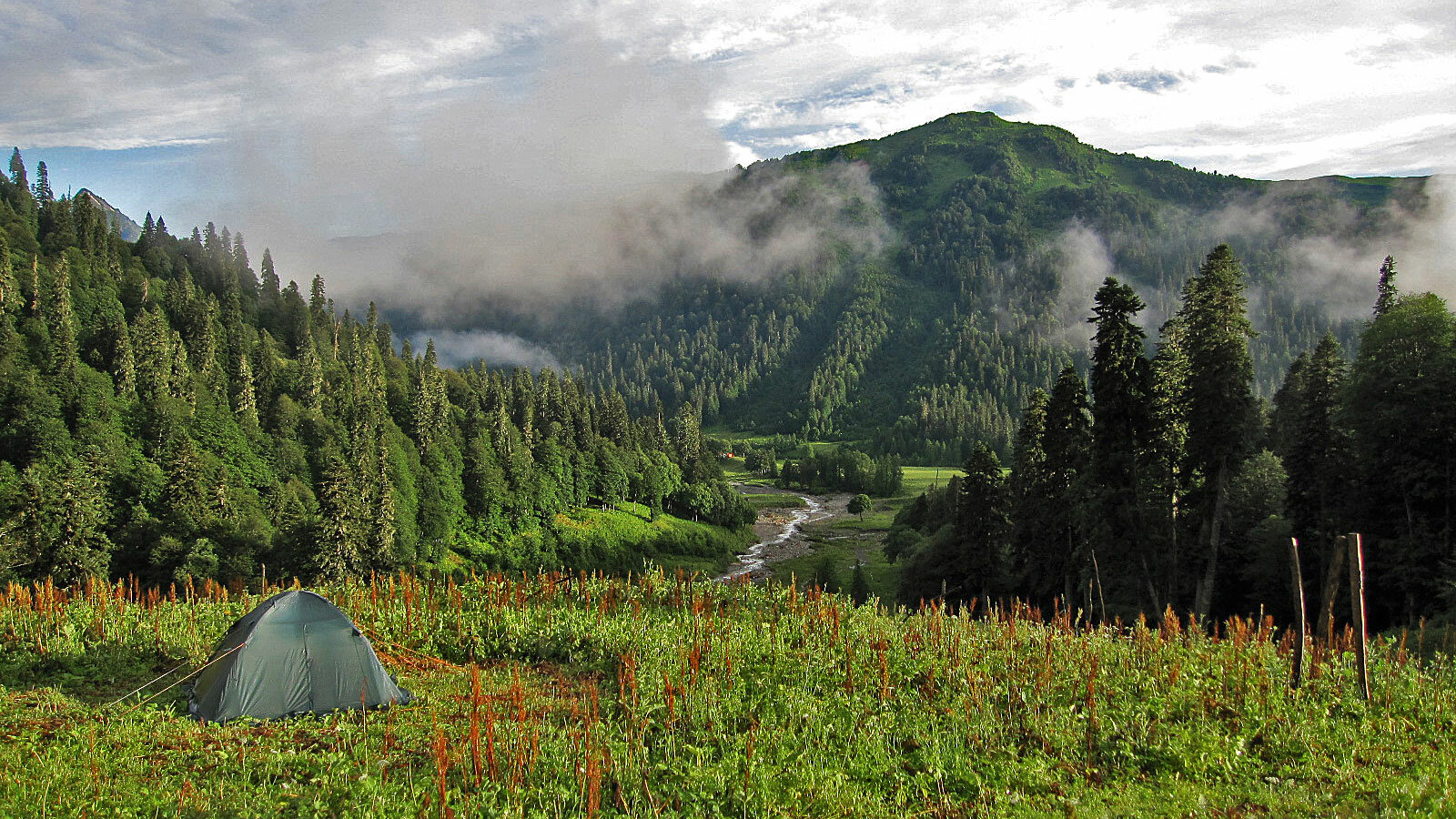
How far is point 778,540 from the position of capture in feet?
412

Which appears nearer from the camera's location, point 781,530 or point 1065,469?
point 1065,469

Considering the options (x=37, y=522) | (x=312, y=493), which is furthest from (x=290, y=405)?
(x=37, y=522)

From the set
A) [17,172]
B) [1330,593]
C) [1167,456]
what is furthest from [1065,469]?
[17,172]

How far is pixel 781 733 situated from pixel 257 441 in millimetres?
105397

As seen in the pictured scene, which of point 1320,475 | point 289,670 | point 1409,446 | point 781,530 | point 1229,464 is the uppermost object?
point 289,670

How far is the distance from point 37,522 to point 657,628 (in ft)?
197

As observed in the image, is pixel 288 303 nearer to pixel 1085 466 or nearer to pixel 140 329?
pixel 140 329

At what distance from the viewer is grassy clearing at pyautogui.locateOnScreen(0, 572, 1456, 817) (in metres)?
9.27

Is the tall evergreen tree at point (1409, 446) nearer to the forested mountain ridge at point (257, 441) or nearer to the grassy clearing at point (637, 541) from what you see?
the forested mountain ridge at point (257, 441)

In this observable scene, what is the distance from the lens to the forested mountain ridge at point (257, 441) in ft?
214

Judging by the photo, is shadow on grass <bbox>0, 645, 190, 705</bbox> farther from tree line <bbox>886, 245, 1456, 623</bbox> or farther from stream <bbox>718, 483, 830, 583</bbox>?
stream <bbox>718, 483, 830, 583</bbox>

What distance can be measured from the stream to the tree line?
43.8 m

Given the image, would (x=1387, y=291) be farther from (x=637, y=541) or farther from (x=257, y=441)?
(x=257, y=441)

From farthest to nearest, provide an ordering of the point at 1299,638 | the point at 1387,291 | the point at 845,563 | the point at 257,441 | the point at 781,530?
1. the point at 781,530
2. the point at 845,563
3. the point at 257,441
4. the point at 1387,291
5. the point at 1299,638
